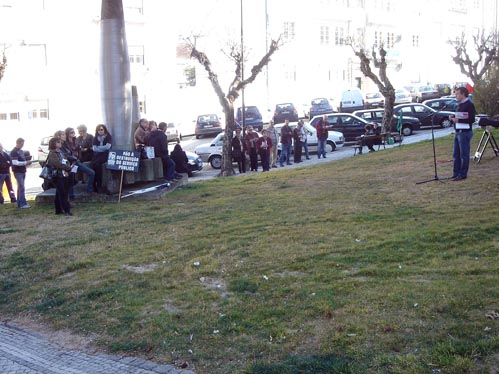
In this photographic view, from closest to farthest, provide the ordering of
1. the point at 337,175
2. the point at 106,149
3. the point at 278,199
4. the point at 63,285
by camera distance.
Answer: the point at 63,285
the point at 278,199
the point at 106,149
the point at 337,175

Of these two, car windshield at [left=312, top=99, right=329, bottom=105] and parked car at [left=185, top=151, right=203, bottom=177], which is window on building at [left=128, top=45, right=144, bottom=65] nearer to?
car windshield at [left=312, top=99, right=329, bottom=105]

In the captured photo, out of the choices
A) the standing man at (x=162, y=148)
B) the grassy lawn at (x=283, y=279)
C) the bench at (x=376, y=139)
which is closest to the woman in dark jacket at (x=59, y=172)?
the grassy lawn at (x=283, y=279)

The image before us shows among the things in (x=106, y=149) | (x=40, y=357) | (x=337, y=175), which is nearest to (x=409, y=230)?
(x=40, y=357)

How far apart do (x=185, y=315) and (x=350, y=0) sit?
5696cm

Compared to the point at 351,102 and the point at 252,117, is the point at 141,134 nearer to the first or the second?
the point at 252,117

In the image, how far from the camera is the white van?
151ft

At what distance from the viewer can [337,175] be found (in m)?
15.8

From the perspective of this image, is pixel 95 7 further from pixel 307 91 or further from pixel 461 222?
pixel 461 222

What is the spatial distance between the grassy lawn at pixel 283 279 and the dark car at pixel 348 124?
20.0 m

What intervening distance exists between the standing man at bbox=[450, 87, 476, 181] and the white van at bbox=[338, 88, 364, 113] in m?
33.9

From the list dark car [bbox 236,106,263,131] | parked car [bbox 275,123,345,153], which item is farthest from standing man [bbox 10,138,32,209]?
dark car [bbox 236,106,263,131]

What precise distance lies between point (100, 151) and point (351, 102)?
111ft

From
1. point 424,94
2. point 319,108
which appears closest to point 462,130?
point 319,108

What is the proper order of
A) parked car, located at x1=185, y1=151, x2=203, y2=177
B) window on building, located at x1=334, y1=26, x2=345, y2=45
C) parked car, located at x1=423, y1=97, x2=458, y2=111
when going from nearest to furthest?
parked car, located at x1=185, y1=151, x2=203, y2=177
parked car, located at x1=423, y1=97, x2=458, y2=111
window on building, located at x1=334, y1=26, x2=345, y2=45
